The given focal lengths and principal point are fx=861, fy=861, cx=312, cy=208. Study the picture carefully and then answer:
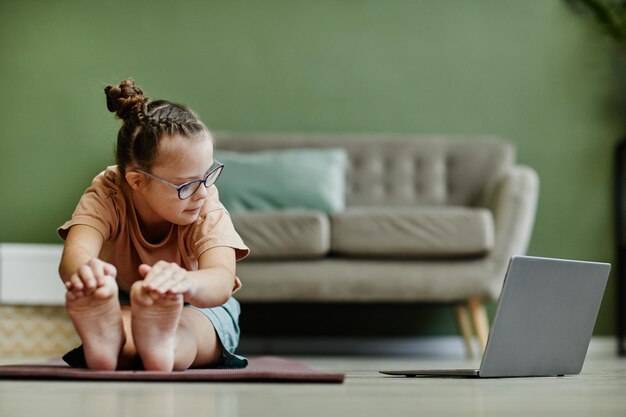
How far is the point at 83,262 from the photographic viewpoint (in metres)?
1.34

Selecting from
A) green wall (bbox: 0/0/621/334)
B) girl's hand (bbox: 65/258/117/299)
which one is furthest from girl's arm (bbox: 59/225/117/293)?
green wall (bbox: 0/0/621/334)

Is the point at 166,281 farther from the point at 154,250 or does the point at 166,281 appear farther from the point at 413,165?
the point at 413,165

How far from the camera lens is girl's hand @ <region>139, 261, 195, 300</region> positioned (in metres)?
1.16

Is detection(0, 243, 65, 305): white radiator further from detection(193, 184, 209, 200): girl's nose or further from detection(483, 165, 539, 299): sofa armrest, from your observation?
detection(193, 184, 209, 200): girl's nose

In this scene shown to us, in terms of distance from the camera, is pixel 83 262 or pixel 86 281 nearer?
pixel 86 281

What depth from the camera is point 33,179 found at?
12.2 ft

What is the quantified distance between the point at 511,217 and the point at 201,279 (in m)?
1.95

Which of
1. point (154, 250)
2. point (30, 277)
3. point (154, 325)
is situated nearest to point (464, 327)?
point (30, 277)

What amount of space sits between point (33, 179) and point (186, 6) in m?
1.01

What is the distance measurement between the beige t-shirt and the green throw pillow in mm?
1619

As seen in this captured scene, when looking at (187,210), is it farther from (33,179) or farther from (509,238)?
(33,179)

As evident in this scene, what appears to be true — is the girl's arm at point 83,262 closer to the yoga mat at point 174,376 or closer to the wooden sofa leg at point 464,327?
the yoga mat at point 174,376

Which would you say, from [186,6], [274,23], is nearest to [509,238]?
Answer: [274,23]

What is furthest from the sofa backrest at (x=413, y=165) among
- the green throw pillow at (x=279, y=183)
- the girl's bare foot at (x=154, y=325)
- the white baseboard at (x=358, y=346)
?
the girl's bare foot at (x=154, y=325)
